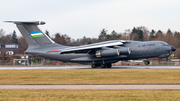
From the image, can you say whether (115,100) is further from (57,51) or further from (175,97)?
(57,51)

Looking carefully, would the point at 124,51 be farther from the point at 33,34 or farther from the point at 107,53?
the point at 33,34

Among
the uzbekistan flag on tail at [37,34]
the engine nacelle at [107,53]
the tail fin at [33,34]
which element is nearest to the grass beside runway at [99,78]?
the engine nacelle at [107,53]

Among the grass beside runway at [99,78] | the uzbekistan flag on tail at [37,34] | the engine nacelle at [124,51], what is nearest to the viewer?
the grass beside runway at [99,78]

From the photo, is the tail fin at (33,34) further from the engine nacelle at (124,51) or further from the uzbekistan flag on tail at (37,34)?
the engine nacelle at (124,51)

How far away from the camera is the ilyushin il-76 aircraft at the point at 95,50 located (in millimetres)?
33438

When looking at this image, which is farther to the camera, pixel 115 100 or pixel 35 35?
pixel 35 35

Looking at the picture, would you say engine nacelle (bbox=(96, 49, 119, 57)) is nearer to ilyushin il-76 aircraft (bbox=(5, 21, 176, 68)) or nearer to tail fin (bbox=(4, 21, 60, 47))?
ilyushin il-76 aircraft (bbox=(5, 21, 176, 68))

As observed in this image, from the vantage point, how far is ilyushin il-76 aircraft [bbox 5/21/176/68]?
33438mm

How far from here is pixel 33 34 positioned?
35.4 m

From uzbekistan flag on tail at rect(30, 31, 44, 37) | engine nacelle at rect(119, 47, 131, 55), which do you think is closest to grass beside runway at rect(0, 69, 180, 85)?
engine nacelle at rect(119, 47, 131, 55)

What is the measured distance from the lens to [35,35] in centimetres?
3550

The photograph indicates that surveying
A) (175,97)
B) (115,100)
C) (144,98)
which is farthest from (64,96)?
(175,97)

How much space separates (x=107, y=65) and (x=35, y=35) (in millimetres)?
10816

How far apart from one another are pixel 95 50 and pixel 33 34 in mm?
8840
